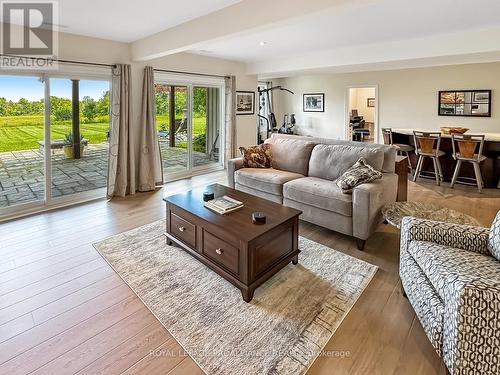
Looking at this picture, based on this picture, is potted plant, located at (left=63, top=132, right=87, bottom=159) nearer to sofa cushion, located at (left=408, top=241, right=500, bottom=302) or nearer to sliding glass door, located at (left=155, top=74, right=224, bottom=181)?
sliding glass door, located at (left=155, top=74, right=224, bottom=181)

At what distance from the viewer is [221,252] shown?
8.23 ft

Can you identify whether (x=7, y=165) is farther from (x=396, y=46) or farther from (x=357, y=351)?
(x=396, y=46)

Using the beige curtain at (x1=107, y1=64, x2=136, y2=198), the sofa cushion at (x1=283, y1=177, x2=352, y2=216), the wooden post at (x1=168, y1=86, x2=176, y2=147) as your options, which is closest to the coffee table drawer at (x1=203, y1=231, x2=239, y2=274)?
the sofa cushion at (x1=283, y1=177, x2=352, y2=216)

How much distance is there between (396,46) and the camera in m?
4.83

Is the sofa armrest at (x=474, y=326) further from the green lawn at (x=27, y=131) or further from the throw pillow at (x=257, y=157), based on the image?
the green lawn at (x=27, y=131)

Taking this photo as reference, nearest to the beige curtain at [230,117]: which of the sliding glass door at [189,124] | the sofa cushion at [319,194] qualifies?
the sliding glass door at [189,124]

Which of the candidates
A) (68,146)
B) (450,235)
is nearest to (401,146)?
(450,235)

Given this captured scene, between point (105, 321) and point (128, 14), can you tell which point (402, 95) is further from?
point (105, 321)

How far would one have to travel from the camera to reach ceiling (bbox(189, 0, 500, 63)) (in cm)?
322

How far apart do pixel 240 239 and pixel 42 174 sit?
145 inches

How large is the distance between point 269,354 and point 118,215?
3.07 metres

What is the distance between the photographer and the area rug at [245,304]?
1.84 metres

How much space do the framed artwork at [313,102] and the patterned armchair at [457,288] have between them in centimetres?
777

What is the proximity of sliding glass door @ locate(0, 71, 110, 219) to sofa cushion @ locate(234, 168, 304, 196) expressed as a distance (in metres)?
2.36
